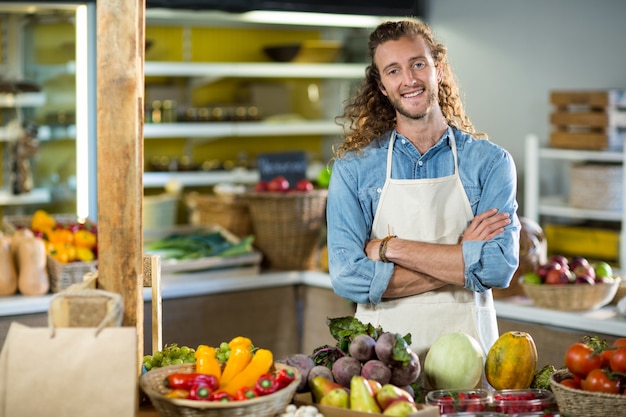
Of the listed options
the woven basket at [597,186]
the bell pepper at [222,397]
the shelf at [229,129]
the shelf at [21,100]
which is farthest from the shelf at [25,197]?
the bell pepper at [222,397]

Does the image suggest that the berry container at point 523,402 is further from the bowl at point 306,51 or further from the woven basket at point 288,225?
the bowl at point 306,51

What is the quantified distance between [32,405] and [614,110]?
455 centimetres

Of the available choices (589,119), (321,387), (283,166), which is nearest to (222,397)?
(321,387)

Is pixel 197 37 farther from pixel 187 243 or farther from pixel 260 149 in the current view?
pixel 187 243

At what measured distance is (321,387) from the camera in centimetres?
220

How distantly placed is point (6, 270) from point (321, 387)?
8.14 ft

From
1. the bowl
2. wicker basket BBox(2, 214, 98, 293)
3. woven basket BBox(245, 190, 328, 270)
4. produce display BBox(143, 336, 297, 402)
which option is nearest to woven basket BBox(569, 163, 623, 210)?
woven basket BBox(245, 190, 328, 270)

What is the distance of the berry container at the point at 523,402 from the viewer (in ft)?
7.14

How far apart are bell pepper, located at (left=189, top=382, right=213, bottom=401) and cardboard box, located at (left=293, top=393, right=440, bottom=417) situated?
0.23 m

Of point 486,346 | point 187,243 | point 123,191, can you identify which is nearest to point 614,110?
point 187,243

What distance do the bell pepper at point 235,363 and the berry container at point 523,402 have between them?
0.58m

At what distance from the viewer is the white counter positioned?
4.00 metres

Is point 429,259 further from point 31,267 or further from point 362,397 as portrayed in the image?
point 31,267

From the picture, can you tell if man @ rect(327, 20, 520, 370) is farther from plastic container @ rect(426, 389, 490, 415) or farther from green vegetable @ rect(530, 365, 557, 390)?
plastic container @ rect(426, 389, 490, 415)
